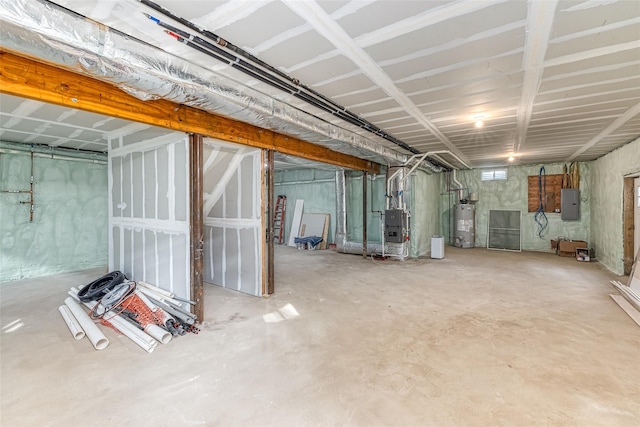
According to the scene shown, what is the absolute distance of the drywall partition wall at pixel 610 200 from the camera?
4.70 meters

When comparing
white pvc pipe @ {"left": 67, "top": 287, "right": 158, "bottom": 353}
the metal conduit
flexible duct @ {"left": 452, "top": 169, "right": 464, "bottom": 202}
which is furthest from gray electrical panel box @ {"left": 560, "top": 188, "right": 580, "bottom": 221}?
white pvc pipe @ {"left": 67, "top": 287, "right": 158, "bottom": 353}

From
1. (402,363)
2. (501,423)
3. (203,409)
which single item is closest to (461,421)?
(501,423)

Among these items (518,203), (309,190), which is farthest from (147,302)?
(518,203)

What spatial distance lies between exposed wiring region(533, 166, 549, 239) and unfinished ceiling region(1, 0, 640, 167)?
431 centimetres

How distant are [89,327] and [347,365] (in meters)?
2.45

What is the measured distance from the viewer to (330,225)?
26.7ft

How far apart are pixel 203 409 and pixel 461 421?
1499 millimetres

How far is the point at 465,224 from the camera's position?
26.0 ft

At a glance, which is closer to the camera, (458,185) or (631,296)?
(631,296)

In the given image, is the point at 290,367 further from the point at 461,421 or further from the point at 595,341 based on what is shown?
the point at 595,341

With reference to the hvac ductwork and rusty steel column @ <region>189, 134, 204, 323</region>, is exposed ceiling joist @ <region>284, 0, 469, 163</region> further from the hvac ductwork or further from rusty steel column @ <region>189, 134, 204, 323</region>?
the hvac ductwork

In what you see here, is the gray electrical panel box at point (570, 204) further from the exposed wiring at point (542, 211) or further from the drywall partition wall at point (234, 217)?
the drywall partition wall at point (234, 217)

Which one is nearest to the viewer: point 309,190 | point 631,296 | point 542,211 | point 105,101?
point 105,101

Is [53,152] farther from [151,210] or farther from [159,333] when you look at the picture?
[159,333]
